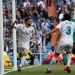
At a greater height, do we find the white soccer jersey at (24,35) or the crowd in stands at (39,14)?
the crowd in stands at (39,14)

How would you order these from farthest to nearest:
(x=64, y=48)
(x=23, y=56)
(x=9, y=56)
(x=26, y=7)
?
(x=26, y=7), (x=9, y=56), (x=23, y=56), (x=64, y=48)

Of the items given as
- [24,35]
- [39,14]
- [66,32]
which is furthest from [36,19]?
[66,32]

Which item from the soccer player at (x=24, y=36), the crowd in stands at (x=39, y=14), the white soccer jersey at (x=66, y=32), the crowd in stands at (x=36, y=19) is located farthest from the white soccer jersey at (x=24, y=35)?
the crowd in stands at (x=39, y=14)

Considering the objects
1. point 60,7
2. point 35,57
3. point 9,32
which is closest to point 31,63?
point 35,57

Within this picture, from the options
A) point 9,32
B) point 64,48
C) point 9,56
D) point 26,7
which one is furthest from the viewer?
point 26,7

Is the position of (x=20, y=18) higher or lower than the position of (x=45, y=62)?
higher

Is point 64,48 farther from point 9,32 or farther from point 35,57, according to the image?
point 35,57

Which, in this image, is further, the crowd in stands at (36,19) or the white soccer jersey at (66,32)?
the crowd in stands at (36,19)

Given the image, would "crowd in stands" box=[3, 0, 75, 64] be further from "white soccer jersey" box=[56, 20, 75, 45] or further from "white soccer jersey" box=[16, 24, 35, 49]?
"white soccer jersey" box=[56, 20, 75, 45]

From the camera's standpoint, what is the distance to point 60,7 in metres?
30.4

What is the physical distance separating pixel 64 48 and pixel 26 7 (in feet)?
51.8

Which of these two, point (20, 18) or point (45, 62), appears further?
point (20, 18)

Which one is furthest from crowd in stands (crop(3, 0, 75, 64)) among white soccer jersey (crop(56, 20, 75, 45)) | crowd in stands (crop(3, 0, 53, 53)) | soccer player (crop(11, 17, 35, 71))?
white soccer jersey (crop(56, 20, 75, 45))

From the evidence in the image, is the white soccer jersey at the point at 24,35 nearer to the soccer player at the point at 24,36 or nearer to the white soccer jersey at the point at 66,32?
the soccer player at the point at 24,36
